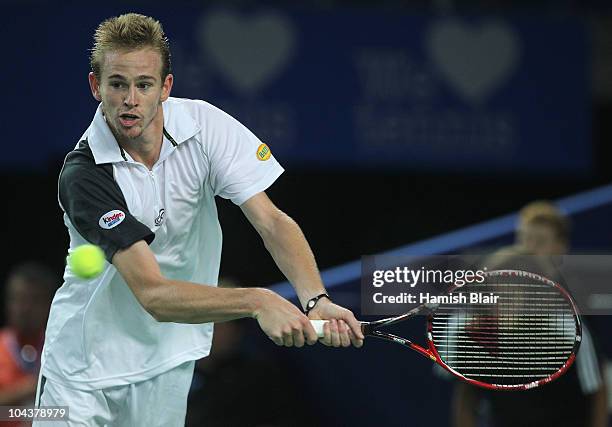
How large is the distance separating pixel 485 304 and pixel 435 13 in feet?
12.3

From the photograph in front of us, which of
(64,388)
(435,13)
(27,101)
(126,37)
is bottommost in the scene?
(64,388)

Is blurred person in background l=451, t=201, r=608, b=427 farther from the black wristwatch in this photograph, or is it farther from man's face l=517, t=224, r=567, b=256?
the black wristwatch

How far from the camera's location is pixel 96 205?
361 centimetres

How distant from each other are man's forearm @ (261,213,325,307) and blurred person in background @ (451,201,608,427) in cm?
154

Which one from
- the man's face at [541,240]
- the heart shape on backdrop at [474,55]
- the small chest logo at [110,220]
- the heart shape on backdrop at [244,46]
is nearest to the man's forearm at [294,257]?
the small chest logo at [110,220]

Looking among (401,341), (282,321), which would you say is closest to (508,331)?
(401,341)

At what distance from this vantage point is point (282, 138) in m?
7.47

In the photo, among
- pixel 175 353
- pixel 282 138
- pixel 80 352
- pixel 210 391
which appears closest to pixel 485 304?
pixel 175 353

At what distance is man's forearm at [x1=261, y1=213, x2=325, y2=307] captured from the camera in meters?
3.83

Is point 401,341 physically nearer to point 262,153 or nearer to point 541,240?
point 262,153

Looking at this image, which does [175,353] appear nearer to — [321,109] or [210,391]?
[210,391]

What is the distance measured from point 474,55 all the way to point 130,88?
433 centimetres

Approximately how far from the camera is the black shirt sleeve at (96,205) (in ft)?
11.7

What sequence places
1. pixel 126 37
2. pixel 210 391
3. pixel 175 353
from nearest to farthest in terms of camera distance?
1. pixel 126 37
2. pixel 175 353
3. pixel 210 391
